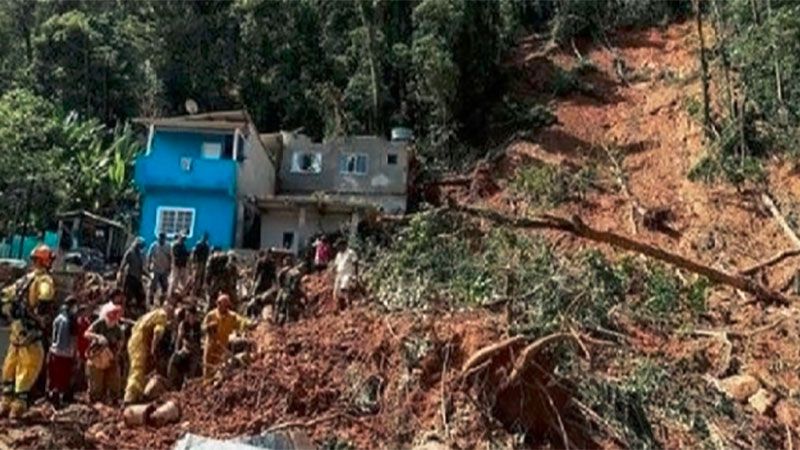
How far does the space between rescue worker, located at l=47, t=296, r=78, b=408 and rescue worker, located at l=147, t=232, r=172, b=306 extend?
14.5ft

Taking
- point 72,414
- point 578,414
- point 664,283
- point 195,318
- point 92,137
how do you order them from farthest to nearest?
point 92,137, point 664,283, point 195,318, point 578,414, point 72,414

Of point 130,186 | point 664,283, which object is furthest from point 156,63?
point 664,283

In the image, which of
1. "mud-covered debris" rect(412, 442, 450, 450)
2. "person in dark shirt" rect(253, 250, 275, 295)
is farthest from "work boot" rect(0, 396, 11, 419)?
"person in dark shirt" rect(253, 250, 275, 295)

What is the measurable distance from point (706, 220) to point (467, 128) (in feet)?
27.4

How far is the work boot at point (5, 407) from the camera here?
329 inches

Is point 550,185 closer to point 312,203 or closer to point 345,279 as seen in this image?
point 312,203

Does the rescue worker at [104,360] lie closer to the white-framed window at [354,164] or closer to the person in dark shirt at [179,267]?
the person in dark shirt at [179,267]

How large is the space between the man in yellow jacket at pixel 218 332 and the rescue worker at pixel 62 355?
47.2 inches

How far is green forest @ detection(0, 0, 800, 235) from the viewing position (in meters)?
24.4

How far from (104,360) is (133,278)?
3858 millimetres

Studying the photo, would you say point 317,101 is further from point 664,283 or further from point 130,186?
point 664,283

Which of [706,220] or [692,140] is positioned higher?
[692,140]

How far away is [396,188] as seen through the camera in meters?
25.1

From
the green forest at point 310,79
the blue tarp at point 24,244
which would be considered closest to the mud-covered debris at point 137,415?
the blue tarp at point 24,244
